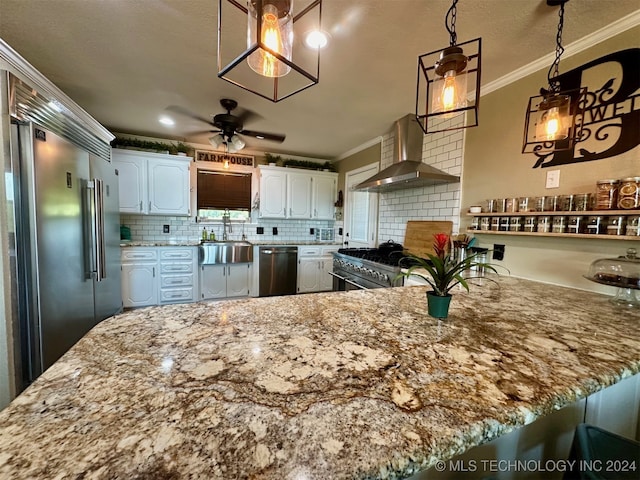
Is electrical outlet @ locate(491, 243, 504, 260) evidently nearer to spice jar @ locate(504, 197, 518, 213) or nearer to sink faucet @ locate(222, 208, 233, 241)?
spice jar @ locate(504, 197, 518, 213)

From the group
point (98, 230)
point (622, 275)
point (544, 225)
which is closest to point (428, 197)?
point (544, 225)

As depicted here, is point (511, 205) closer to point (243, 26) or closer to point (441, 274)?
point (441, 274)

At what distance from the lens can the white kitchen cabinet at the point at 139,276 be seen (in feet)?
10.9

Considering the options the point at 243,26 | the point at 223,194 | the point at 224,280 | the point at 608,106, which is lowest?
the point at 224,280

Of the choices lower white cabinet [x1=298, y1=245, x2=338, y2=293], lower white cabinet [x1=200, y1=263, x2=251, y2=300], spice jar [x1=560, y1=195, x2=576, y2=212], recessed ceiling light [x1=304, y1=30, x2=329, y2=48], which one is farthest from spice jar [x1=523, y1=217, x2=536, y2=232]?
lower white cabinet [x1=200, y1=263, x2=251, y2=300]

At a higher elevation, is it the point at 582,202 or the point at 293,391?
the point at 582,202

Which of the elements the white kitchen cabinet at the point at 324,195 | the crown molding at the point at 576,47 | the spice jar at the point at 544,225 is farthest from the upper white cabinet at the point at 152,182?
the spice jar at the point at 544,225

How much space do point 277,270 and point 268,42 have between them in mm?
3479

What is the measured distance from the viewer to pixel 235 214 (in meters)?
4.44

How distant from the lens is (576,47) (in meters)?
1.71

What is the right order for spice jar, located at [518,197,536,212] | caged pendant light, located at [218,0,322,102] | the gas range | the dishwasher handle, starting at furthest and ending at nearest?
1. the dishwasher handle
2. the gas range
3. spice jar, located at [518,197,536,212]
4. caged pendant light, located at [218,0,322,102]

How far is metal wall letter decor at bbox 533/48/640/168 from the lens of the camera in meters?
1.48

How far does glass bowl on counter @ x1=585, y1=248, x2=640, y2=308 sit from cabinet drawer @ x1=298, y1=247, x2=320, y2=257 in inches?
129

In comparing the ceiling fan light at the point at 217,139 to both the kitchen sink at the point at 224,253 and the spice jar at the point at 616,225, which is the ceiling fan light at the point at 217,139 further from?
the spice jar at the point at 616,225
